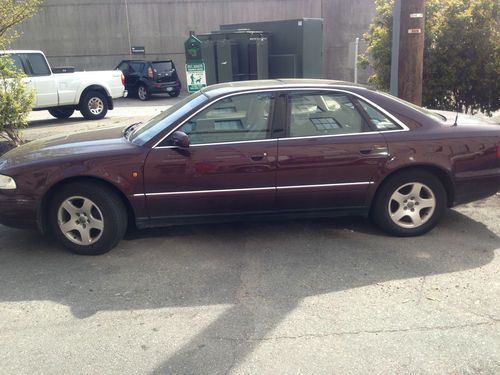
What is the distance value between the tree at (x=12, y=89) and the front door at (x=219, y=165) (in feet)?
15.8

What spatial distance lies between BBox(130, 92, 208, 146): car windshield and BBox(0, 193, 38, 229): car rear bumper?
3.52ft

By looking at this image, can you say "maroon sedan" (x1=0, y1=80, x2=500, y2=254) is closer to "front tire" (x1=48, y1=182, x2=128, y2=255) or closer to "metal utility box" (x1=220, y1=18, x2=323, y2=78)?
"front tire" (x1=48, y1=182, x2=128, y2=255)

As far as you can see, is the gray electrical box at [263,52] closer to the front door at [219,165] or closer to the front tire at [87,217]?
the front door at [219,165]

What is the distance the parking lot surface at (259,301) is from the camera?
308 cm

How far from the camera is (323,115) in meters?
4.77

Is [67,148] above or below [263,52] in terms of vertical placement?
below

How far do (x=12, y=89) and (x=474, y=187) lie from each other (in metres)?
7.12

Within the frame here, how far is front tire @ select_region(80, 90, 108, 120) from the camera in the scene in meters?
13.7

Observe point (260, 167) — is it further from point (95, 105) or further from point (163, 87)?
point (163, 87)

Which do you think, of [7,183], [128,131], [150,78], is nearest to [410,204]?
[128,131]

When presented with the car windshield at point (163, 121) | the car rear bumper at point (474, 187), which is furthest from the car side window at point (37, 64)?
the car rear bumper at point (474, 187)

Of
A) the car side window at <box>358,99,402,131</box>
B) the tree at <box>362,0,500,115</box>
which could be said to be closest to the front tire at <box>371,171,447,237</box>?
the car side window at <box>358,99,402,131</box>

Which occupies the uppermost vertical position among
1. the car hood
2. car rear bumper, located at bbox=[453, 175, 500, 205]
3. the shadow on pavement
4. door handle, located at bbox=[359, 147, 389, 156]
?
the car hood

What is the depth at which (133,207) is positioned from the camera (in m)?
4.56
